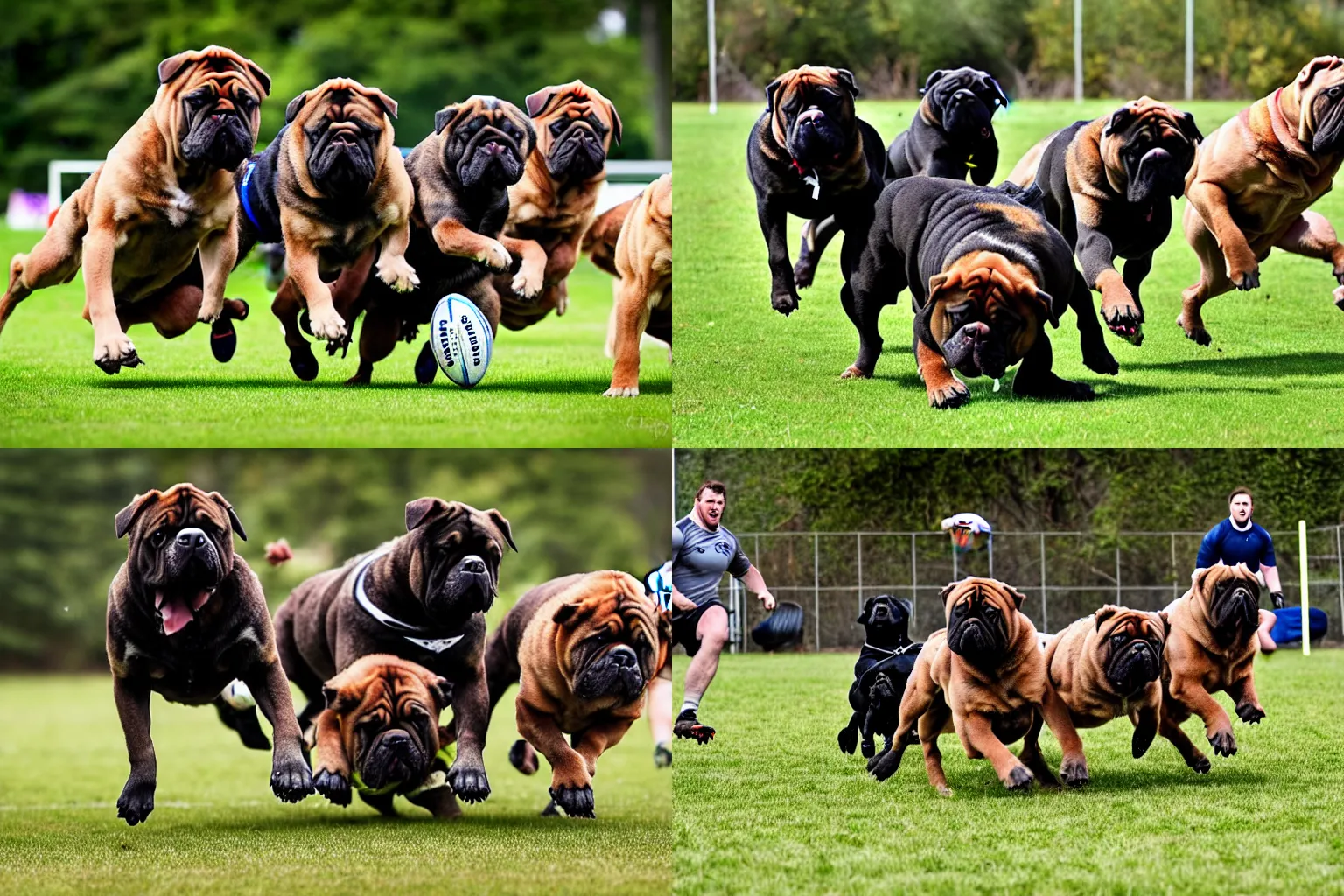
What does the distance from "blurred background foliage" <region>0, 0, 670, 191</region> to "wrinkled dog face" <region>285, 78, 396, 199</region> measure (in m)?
9.89

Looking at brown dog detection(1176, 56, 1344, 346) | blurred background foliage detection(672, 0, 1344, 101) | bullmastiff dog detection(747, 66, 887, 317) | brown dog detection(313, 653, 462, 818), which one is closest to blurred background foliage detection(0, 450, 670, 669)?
blurred background foliage detection(672, 0, 1344, 101)

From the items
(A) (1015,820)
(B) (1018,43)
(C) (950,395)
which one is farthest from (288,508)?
(A) (1015,820)

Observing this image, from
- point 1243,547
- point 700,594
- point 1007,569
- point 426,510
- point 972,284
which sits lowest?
point 1007,569

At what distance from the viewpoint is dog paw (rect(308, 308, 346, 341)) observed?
25.1 feet

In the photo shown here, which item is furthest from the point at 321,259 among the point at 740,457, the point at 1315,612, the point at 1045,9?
the point at 1315,612

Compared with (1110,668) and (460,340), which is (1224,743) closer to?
(1110,668)

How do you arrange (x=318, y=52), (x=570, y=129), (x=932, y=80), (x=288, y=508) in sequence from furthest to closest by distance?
(x=288, y=508) < (x=318, y=52) < (x=932, y=80) < (x=570, y=129)

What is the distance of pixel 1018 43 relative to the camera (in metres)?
10.4

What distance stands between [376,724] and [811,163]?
3.52 metres

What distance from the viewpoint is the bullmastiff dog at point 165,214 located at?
294 inches

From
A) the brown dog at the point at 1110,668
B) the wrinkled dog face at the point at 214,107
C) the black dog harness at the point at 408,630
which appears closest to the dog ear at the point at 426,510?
the black dog harness at the point at 408,630

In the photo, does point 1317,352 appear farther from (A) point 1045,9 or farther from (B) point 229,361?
(B) point 229,361

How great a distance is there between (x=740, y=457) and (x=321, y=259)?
330 cm

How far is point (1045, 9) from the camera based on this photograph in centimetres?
1070
